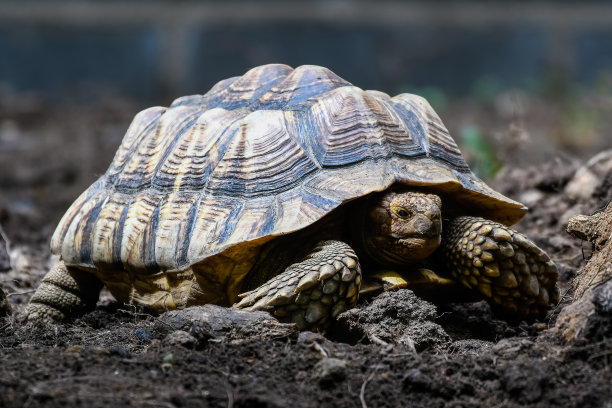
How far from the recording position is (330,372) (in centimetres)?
212

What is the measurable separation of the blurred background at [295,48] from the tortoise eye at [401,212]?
8348 millimetres

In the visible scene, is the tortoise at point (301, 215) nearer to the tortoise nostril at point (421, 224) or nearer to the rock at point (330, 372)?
the tortoise nostril at point (421, 224)

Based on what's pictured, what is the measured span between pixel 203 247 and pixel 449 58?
36.0ft

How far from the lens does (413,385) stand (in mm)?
2139

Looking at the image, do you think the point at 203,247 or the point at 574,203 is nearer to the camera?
the point at 203,247

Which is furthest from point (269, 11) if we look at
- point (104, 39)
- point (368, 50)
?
point (104, 39)

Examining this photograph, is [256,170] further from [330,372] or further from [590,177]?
[590,177]

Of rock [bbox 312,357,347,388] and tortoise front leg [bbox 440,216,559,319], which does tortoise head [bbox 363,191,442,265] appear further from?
rock [bbox 312,357,347,388]

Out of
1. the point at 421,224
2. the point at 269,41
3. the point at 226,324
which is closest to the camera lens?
the point at 226,324

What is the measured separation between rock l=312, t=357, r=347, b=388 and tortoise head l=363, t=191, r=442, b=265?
0.84m

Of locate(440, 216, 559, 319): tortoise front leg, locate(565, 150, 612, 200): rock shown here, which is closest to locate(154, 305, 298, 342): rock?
locate(440, 216, 559, 319): tortoise front leg

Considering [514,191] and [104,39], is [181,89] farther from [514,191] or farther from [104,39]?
[514,191]

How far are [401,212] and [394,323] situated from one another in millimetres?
458

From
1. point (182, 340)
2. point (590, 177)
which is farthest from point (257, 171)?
point (590, 177)
